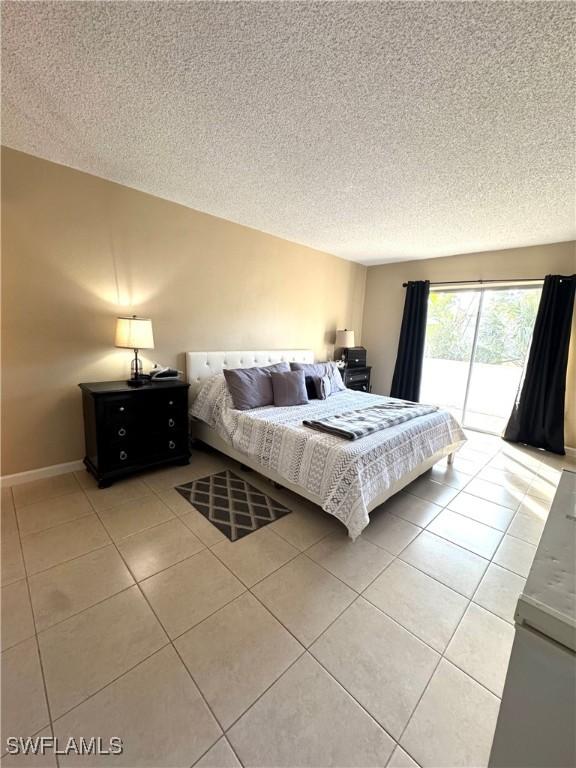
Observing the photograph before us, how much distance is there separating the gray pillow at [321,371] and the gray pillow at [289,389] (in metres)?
0.36

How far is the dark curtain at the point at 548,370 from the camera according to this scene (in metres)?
3.54

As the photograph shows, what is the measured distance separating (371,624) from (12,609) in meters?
1.67

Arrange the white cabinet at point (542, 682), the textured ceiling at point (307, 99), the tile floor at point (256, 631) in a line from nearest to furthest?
the white cabinet at point (542, 682), the tile floor at point (256, 631), the textured ceiling at point (307, 99)

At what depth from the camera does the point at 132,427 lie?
259cm

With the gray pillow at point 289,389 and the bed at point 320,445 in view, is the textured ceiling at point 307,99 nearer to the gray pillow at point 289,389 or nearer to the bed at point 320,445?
the gray pillow at point 289,389

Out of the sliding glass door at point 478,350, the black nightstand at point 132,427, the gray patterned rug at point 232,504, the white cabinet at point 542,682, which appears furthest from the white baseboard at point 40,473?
the sliding glass door at point 478,350

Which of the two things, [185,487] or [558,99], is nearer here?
[558,99]

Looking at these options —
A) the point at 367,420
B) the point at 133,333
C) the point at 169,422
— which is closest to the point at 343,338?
the point at 367,420

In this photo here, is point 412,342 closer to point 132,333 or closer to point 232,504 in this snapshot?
point 232,504

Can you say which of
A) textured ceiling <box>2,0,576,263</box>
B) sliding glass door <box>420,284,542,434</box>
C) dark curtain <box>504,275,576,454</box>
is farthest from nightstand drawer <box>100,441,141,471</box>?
dark curtain <box>504,275,576,454</box>

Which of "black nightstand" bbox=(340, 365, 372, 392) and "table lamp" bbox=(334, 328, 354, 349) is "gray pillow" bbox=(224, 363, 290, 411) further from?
"table lamp" bbox=(334, 328, 354, 349)

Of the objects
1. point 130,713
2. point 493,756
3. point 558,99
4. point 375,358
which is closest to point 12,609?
point 130,713

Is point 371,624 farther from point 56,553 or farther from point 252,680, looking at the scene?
point 56,553

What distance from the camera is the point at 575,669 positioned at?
530 mm
